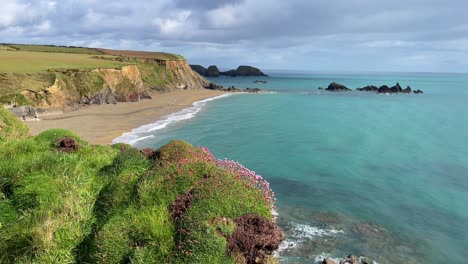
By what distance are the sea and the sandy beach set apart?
256 centimetres

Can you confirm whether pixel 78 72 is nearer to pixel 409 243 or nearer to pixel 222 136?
pixel 222 136

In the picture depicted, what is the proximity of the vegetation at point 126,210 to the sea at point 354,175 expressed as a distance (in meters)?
7.00

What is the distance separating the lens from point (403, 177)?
89.7ft

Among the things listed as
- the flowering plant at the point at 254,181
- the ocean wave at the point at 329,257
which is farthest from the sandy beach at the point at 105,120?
the flowering plant at the point at 254,181

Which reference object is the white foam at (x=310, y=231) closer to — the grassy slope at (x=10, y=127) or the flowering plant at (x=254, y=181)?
the flowering plant at (x=254, y=181)

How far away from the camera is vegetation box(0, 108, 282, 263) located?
7789mm

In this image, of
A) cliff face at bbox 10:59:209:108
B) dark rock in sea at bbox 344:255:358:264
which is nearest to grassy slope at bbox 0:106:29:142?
dark rock in sea at bbox 344:255:358:264

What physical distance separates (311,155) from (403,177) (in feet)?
27.3

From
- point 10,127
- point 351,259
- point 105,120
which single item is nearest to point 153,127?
point 105,120

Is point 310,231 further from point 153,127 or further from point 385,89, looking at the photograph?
point 385,89

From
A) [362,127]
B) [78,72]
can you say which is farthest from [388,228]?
[78,72]

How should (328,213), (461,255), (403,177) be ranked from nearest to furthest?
(461,255), (328,213), (403,177)

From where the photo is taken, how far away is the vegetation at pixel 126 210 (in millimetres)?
7789

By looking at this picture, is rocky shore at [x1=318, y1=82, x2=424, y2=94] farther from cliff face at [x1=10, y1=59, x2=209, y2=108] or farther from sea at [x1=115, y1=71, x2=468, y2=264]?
sea at [x1=115, y1=71, x2=468, y2=264]
